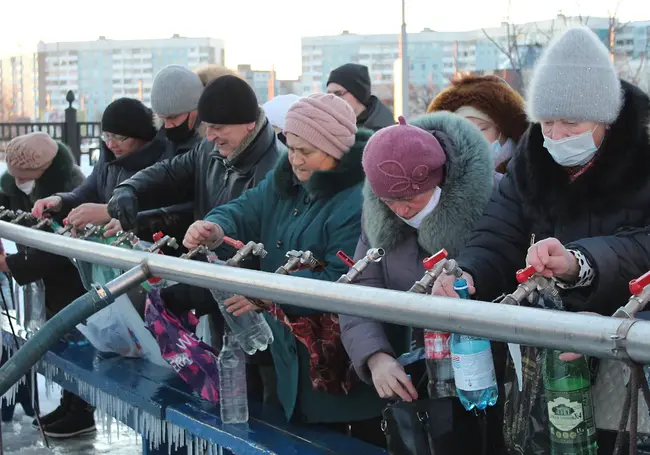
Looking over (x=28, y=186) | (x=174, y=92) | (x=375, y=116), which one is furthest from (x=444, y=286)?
(x=28, y=186)

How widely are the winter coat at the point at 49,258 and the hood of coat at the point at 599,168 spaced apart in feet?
9.42

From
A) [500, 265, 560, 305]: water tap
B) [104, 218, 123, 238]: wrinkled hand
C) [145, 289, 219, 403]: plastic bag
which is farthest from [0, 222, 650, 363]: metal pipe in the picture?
[104, 218, 123, 238]: wrinkled hand

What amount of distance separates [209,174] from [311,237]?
1.37m

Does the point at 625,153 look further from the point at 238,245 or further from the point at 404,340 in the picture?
the point at 238,245

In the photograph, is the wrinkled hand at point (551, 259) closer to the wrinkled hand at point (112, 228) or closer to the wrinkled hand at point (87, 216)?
the wrinkled hand at point (112, 228)

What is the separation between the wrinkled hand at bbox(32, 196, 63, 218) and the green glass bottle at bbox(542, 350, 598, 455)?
3.38 metres

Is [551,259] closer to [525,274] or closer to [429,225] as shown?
[525,274]

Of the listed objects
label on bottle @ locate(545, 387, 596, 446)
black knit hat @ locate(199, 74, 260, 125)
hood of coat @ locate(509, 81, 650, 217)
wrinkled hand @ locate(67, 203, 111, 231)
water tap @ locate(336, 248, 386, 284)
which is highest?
black knit hat @ locate(199, 74, 260, 125)

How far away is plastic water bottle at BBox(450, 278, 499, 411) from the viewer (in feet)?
6.84

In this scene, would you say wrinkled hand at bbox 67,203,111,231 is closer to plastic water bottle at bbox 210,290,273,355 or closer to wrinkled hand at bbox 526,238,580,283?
plastic water bottle at bbox 210,290,273,355

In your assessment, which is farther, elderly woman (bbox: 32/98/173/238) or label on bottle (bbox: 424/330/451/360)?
elderly woman (bbox: 32/98/173/238)

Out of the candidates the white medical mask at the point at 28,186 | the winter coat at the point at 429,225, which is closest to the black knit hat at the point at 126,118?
the white medical mask at the point at 28,186

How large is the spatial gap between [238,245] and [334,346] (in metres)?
0.40

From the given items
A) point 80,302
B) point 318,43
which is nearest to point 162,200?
point 80,302
